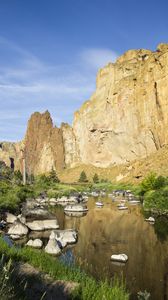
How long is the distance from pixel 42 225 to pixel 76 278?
2090 centimetres

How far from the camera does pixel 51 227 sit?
31219 mm

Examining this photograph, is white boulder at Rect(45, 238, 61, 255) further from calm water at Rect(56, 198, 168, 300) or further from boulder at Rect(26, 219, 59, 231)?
boulder at Rect(26, 219, 59, 231)

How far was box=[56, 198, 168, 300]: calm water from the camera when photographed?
682 inches

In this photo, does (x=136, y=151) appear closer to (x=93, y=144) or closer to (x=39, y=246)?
(x=93, y=144)

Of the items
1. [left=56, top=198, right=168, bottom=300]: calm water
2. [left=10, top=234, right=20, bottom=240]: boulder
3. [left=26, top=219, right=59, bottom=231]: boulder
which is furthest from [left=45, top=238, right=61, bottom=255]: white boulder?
[left=26, top=219, right=59, bottom=231]: boulder

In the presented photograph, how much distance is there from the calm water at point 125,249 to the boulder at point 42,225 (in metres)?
1.82

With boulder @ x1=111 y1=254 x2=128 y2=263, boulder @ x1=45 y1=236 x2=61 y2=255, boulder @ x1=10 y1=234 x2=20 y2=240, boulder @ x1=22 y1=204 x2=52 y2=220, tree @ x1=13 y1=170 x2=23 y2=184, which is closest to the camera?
boulder @ x1=111 y1=254 x2=128 y2=263

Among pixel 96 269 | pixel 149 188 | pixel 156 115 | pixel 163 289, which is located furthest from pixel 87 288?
pixel 156 115

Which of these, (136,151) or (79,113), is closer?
(136,151)

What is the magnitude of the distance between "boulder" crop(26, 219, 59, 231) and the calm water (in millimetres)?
1824

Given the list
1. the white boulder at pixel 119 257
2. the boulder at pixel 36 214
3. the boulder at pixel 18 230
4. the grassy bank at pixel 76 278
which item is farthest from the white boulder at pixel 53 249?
the boulder at pixel 36 214

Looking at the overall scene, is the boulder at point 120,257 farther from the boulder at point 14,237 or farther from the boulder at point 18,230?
the boulder at point 18,230

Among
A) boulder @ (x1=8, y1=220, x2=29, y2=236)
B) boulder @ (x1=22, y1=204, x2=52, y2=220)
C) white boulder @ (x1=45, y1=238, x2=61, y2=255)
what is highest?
boulder @ (x1=22, y1=204, x2=52, y2=220)

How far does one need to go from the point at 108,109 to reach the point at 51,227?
436 ft
